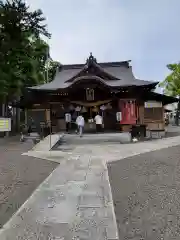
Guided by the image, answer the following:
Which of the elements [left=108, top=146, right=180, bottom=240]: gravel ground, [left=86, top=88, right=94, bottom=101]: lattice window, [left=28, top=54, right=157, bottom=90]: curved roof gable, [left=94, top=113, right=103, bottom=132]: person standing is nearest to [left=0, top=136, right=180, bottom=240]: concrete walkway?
[left=108, top=146, right=180, bottom=240]: gravel ground

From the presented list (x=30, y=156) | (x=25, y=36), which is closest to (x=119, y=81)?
(x=25, y=36)

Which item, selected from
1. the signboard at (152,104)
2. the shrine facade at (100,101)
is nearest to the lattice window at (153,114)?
the shrine facade at (100,101)

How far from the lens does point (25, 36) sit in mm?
25875

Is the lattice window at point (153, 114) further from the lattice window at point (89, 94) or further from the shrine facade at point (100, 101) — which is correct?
the lattice window at point (89, 94)

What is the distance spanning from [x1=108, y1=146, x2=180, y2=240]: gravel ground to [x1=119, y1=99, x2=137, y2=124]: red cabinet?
11.6m

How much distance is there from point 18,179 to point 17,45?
771 inches

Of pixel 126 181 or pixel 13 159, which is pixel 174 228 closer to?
pixel 126 181

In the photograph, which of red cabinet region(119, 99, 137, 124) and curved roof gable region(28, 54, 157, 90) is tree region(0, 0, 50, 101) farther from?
red cabinet region(119, 99, 137, 124)

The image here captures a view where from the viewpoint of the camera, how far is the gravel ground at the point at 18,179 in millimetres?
5359

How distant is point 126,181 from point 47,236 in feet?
12.1

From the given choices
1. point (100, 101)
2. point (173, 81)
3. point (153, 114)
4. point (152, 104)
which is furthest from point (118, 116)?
point (173, 81)

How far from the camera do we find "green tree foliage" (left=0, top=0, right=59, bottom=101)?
2412 cm

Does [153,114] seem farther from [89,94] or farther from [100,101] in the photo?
[89,94]

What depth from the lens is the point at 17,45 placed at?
2469cm
